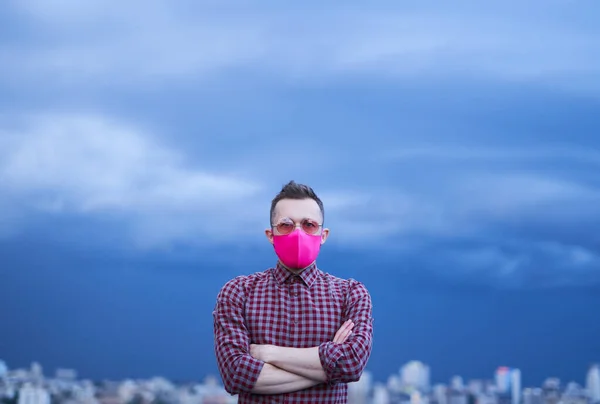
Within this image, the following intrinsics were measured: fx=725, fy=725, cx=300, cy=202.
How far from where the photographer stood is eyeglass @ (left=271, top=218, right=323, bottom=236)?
7.41 ft

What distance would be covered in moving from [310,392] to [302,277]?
35 centimetres

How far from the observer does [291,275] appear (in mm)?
2266

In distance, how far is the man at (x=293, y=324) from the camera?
2.12 m

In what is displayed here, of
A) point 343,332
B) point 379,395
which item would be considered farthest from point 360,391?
point 343,332

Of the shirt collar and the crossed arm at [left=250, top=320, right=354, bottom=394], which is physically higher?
the shirt collar

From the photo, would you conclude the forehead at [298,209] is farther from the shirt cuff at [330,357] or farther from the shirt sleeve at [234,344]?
the shirt cuff at [330,357]

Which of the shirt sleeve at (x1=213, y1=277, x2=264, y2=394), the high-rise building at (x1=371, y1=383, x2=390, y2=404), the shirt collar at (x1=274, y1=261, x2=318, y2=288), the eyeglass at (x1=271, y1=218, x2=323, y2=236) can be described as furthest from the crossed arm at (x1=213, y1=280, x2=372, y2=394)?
the high-rise building at (x1=371, y1=383, x2=390, y2=404)

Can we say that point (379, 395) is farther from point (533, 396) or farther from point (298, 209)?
point (298, 209)

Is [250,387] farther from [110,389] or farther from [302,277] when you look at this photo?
[110,389]

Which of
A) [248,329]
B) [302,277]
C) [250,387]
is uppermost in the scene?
[302,277]

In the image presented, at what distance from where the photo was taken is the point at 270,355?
2.13 meters

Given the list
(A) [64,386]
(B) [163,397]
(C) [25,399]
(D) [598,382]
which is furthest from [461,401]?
(C) [25,399]

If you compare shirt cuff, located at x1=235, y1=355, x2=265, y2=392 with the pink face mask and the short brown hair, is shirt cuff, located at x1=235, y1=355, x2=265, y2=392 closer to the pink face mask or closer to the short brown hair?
the pink face mask

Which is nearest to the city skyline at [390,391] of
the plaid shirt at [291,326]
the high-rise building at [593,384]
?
the high-rise building at [593,384]
